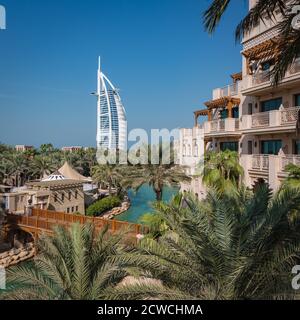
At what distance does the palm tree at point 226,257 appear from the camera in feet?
17.3

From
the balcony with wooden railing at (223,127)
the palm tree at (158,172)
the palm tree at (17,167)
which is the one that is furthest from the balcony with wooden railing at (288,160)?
the palm tree at (17,167)

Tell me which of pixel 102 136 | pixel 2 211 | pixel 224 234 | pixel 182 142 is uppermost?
pixel 102 136

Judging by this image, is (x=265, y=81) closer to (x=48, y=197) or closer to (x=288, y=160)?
(x=288, y=160)

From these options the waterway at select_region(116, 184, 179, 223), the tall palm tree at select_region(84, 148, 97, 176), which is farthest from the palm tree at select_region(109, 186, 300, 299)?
the tall palm tree at select_region(84, 148, 97, 176)

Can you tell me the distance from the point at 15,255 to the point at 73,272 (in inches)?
553

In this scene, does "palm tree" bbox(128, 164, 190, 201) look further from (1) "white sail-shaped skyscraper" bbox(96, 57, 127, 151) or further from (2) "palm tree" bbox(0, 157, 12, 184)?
(1) "white sail-shaped skyscraper" bbox(96, 57, 127, 151)

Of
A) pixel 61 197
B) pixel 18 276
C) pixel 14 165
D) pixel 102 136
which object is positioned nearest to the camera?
pixel 18 276

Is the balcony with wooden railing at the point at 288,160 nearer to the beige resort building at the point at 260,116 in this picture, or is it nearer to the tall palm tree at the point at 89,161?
the beige resort building at the point at 260,116

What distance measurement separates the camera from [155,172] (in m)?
19.3

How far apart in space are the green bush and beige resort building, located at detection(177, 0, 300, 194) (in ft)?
43.6
